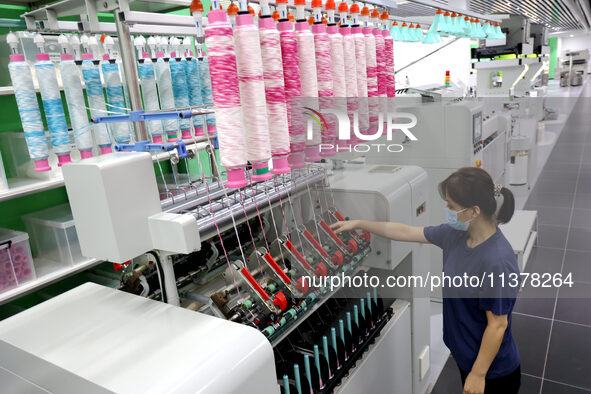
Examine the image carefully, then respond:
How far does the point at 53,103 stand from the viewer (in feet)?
5.39

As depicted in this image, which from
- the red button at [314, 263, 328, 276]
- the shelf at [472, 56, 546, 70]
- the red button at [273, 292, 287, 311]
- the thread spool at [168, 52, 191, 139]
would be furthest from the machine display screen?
the shelf at [472, 56, 546, 70]

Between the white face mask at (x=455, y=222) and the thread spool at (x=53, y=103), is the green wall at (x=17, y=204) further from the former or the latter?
the white face mask at (x=455, y=222)

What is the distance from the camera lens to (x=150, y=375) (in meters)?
1.03

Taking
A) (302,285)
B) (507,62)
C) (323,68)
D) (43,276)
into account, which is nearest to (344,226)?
(302,285)

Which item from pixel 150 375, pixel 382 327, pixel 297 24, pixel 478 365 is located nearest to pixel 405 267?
pixel 382 327

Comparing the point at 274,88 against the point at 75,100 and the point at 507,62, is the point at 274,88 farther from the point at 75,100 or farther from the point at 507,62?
the point at 507,62

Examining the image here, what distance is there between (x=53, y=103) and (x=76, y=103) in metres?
0.08

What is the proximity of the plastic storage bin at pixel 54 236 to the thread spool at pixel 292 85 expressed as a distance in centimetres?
155

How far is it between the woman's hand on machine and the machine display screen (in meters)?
1.87

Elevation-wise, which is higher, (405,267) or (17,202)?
(17,202)

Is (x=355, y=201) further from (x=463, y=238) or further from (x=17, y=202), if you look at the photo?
(x=17, y=202)

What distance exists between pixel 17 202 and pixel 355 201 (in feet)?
6.76

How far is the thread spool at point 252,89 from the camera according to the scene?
1248mm

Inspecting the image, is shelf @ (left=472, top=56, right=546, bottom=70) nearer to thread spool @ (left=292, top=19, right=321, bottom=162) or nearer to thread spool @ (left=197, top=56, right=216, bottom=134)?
thread spool @ (left=197, top=56, right=216, bottom=134)
